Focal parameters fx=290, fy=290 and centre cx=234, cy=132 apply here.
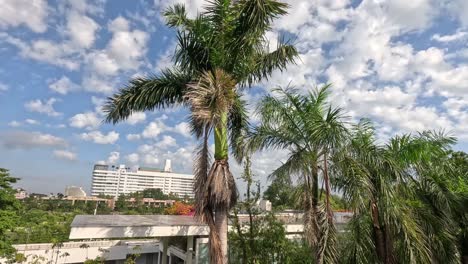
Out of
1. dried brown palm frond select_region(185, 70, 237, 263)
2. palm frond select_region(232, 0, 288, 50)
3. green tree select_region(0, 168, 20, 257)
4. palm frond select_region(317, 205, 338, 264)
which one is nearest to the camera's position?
palm frond select_region(317, 205, 338, 264)

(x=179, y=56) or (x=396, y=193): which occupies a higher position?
(x=179, y=56)

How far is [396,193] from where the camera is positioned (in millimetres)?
5887

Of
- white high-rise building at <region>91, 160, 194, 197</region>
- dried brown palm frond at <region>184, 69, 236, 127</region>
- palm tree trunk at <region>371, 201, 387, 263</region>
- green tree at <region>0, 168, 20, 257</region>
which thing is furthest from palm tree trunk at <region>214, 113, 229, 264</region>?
white high-rise building at <region>91, 160, 194, 197</region>

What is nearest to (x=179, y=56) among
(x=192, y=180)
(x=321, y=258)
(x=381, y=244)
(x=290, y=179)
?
(x=192, y=180)

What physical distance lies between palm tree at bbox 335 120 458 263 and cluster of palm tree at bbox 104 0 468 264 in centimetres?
2

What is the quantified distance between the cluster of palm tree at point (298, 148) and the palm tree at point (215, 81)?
0.07 feet

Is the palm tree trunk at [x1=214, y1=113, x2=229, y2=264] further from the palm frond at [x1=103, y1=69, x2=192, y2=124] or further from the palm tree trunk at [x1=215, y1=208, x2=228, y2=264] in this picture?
the palm frond at [x1=103, y1=69, x2=192, y2=124]

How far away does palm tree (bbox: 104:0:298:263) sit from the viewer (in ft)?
18.5

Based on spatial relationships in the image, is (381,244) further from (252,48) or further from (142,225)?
(142,225)

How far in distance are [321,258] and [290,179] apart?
1.52 meters

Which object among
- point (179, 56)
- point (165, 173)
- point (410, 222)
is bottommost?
point (410, 222)

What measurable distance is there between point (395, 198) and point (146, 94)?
18.8 feet

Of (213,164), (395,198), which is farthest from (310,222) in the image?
(213,164)

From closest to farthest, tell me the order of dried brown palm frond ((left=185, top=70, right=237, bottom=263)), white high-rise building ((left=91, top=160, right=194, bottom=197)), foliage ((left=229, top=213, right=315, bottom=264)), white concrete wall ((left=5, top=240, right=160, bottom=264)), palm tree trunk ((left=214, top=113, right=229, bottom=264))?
dried brown palm frond ((left=185, top=70, right=237, bottom=263)), palm tree trunk ((left=214, top=113, right=229, bottom=264)), foliage ((left=229, top=213, right=315, bottom=264)), white concrete wall ((left=5, top=240, right=160, bottom=264)), white high-rise building ((left=91, top=160, right=194, bottom=197))
